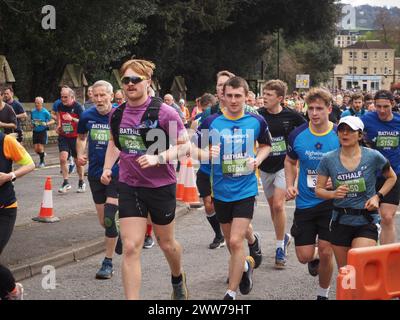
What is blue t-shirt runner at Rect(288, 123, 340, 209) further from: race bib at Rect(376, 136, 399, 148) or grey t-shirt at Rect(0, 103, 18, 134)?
grey t-shirt at Rect(0, 103, 18, 134)

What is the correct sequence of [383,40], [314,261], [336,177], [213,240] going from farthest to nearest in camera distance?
1. [383,40]
2. [213,240]
3. [314,261]
4. [336,177]

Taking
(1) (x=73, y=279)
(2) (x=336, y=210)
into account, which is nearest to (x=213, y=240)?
(1) (x=73, y=279)

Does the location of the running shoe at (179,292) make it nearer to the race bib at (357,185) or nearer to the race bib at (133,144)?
the race bib at (133,144)

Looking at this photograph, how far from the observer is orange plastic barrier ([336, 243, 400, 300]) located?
5117mm

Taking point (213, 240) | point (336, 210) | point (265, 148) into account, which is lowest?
point (213, 240)

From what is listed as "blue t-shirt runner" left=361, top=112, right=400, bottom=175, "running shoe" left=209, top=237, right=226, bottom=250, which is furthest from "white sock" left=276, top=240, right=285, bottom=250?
"blue t-shirt runner" left=361, top=112, right=400, bottom=175

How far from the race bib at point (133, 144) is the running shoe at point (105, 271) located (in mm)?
1837

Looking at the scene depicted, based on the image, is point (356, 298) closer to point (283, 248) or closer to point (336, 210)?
point (336, 210)

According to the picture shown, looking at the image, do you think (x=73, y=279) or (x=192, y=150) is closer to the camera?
(x=192, y=150)

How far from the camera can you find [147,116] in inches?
244

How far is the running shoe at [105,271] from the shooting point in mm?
7602

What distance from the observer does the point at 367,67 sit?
186 metres
